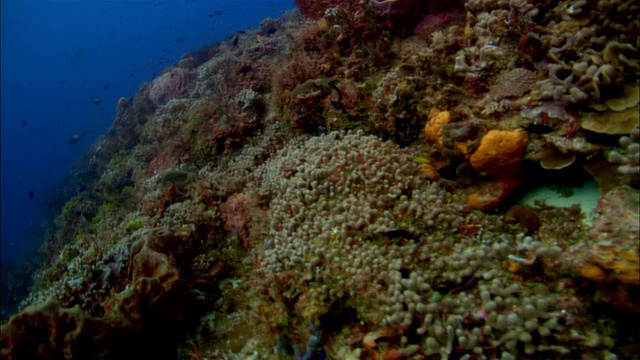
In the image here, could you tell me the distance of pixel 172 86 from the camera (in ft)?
54.3

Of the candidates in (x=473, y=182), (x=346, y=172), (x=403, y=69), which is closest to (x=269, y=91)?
(x=403, y=69)

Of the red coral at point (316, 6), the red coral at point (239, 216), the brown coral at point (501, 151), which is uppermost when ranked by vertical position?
the red coral at point (316, 6)

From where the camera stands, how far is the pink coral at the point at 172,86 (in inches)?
635

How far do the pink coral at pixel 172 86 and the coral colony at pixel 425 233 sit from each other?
11142mm

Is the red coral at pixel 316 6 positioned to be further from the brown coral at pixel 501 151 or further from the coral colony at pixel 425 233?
the brown coral at pixel 501 151

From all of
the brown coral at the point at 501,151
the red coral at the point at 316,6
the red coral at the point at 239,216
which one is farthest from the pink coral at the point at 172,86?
the brown coral at the point at 501,151

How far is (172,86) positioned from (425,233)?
53.6ft

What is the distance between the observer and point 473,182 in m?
4.21

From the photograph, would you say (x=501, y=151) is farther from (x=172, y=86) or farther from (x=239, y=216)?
(x=172, y=86)

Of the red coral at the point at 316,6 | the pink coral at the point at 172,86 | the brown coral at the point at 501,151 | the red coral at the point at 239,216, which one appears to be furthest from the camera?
the pink coral at the point at 172,86

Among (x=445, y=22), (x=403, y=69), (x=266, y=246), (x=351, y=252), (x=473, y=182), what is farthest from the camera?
(x=445, y=22)

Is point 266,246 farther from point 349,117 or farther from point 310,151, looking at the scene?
point 349,117

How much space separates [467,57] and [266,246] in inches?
156

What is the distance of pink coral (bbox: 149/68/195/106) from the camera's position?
635 inches
